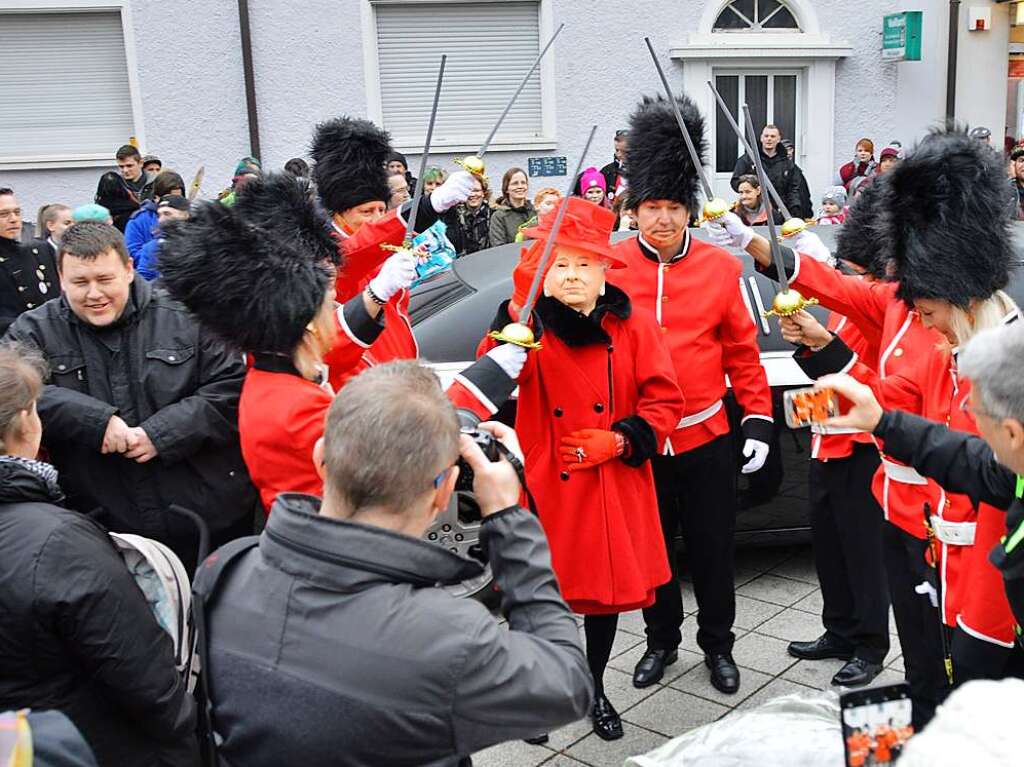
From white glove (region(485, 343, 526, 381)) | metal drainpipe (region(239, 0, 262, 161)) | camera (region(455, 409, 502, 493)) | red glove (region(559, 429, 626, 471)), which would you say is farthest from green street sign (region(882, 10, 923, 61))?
camera (region(455, 409, 502, 493))

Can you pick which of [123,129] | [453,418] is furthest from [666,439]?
[123,129]

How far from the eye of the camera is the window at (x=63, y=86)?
39.9ft

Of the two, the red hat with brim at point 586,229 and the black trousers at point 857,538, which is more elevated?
the red hat with brim at point 586,229

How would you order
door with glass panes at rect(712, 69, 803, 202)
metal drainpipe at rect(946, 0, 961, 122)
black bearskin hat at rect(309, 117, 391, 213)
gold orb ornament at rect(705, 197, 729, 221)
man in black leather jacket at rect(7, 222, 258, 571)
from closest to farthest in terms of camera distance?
man in black leather jacket at rect(7, 222, 258, 571), gold orb ornament at rect(705, 197, 729, 221), black bearskin hat at rect(309, 117, 391, 213), door with glass panes at rect(712, 69, 803, 202), metal drainpipe at rect(946, 0, 961, 122)

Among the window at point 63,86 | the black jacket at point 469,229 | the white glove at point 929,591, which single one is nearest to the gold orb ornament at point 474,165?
the white glove at point 929,591

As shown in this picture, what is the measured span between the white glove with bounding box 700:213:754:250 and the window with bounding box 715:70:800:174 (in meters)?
10.3

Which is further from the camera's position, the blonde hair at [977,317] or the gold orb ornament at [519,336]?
the gold orb ornament at [519,336]

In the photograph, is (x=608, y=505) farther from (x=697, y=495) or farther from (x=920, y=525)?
(x=920, y=525)

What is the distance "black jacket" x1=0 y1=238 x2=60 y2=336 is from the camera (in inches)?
229

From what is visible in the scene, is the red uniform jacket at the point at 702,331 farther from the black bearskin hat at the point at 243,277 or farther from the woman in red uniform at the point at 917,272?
the black bearskin hat at the point at 243,277

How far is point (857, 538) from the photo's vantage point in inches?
155

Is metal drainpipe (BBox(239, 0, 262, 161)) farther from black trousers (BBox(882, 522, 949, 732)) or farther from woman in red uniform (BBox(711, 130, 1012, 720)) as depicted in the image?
black trousers (BBox(882, 522, 949, 732))

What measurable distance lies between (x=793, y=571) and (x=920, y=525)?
6.43 ft

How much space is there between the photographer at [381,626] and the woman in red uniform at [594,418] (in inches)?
64.3
